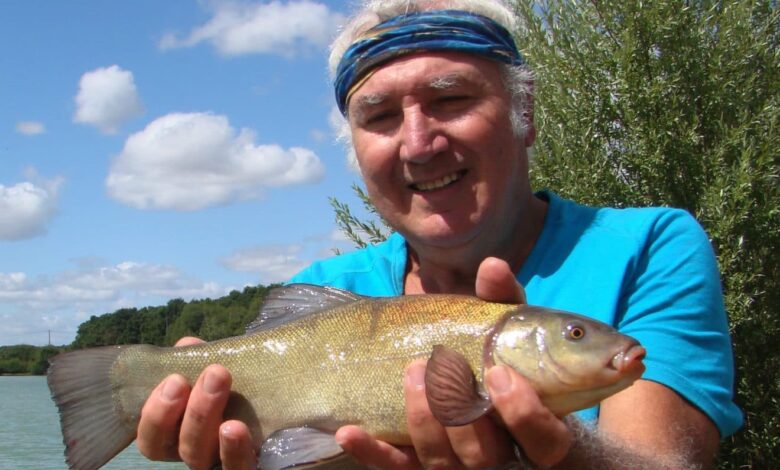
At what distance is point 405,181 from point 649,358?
1214mm

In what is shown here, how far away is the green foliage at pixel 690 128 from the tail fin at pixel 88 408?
223 inches

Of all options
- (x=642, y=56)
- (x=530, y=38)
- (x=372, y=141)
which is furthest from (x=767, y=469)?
(x=372, y=141)

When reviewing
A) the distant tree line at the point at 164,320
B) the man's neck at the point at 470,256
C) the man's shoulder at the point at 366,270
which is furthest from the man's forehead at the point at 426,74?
the distant tree line at the point at 164,320

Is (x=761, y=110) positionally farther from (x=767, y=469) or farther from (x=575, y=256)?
(x=575, y=256)

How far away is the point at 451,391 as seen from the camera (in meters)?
2.40

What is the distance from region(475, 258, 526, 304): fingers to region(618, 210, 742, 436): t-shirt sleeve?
1.76 feet

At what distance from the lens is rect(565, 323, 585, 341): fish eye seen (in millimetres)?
2559

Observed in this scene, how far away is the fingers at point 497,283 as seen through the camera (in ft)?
8.53

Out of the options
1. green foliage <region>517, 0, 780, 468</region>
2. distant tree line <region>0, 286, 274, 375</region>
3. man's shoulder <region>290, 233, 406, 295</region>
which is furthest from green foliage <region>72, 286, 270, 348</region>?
man's shoulder <region>290, 233, 406, 295</region>

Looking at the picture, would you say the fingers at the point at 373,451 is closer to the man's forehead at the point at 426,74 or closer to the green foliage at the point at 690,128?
the man's forehead at the point at 426,74

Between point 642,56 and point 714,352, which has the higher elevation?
point 642,56

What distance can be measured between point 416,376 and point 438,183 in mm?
1065

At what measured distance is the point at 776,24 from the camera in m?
8.59

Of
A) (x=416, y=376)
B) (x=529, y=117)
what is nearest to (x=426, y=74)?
(x=529, y=117)
